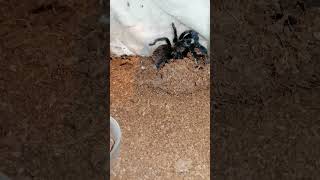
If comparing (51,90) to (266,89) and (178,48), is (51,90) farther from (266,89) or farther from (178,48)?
(266,89)

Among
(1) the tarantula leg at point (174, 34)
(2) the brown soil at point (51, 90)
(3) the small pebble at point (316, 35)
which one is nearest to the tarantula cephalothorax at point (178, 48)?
(1) the tarantula leg at point (174, 34)

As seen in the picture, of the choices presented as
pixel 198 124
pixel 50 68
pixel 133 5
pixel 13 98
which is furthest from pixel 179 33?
pixel 13 98

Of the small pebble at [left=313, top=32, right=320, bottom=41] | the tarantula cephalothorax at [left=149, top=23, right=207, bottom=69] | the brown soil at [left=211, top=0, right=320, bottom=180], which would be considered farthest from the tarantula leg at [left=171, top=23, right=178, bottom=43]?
the small pebble at [left=313, top=32, right=320, bottom=41]

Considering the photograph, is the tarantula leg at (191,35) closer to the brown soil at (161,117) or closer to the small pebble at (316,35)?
the brown soil at (161,117)

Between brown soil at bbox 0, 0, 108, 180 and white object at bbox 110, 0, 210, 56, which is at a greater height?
white object at bbox 110, 0, 210, 56

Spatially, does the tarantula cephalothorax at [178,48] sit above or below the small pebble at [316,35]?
below

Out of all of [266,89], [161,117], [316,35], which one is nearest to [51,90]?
[161,117]

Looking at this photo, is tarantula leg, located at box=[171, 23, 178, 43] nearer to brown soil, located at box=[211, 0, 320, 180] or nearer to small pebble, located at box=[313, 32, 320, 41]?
brown soil, located at box=[211, 0, 320, 180]
